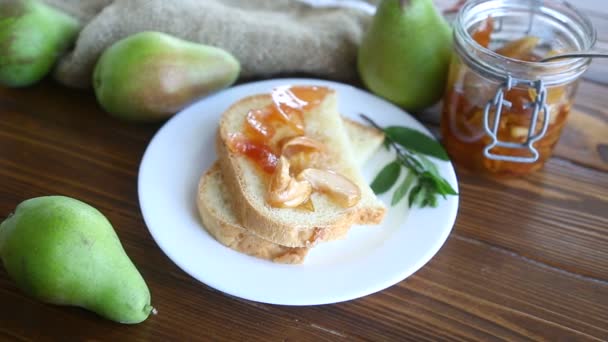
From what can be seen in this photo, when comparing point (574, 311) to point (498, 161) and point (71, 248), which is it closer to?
point (498, 161)

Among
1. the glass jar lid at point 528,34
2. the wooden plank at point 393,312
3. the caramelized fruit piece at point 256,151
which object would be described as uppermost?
the glass jar lid at point 528,34

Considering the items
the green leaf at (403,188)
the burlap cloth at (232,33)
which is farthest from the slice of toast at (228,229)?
the burlap cloth at (232,33)

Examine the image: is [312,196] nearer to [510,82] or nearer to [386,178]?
[386,178]

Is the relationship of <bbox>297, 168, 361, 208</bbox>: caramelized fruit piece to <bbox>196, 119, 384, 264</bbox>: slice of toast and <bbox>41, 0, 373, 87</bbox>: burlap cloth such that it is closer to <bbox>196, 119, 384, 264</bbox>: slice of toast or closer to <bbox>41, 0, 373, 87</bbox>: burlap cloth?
<bbox>196, 119, 384, 264</bbox>: slice of toast

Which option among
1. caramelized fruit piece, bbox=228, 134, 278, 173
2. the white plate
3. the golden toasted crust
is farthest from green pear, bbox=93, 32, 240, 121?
the golden toasted crust

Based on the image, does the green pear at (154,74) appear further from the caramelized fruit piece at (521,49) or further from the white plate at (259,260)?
the caramelized fruit piece at (521,49)

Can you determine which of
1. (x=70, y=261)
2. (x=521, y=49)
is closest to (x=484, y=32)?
(x=521, y=49)

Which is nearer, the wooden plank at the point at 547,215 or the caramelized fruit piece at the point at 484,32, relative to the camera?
the wooden plank at the point at 547,215
